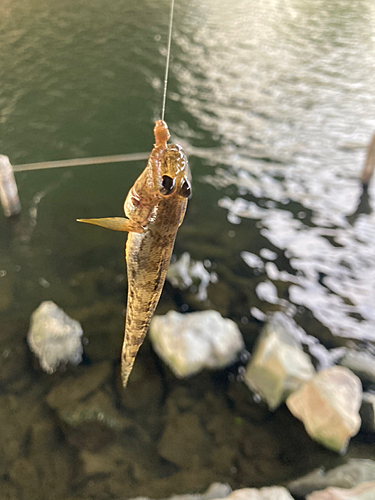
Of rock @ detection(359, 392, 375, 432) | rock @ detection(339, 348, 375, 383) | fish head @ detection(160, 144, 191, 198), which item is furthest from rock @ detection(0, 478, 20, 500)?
rock @ detection(339, 348, 375, 383)

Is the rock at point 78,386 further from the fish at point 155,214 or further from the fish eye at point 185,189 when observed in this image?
the fish eye at point 185,189

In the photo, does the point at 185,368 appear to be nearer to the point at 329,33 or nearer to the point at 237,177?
the point at 237,177

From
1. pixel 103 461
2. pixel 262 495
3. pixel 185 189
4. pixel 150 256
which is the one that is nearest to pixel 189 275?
pixel 103 461

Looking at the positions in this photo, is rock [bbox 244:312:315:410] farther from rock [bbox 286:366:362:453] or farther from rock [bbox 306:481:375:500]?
rock [bbox 306:481:375:500]

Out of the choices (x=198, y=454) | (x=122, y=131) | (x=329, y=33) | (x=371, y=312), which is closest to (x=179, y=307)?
(x=198, y=454)

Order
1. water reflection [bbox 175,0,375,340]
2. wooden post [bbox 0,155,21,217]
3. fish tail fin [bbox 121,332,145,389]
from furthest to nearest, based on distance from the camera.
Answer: water reflection [bbox 175,0,375,340] → wooden post [bbox 0,155,21,217] → fish tail fin [bbox 121,332,145,389]

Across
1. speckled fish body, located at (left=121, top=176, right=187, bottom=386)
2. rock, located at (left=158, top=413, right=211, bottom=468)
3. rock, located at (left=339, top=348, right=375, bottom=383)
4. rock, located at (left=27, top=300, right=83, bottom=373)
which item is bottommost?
rock, located at (left=158, top=413, right=211, bottom=468)
